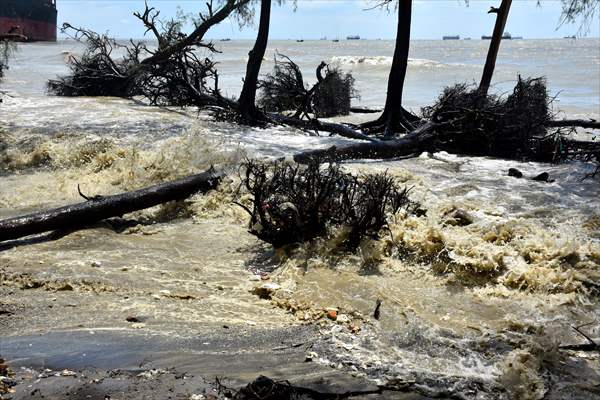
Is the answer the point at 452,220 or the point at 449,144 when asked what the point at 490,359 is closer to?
the point at 452,220

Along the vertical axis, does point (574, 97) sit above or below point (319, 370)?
above

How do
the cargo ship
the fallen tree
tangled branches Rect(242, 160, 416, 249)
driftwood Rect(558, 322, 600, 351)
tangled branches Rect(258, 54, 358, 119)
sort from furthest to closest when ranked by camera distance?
the cargo ship < tangled branches Rect(258, 54, 358, 119) < the fallen tree < tangled branches Rect(242, 160, 416, 249) < driftwood Rect(558, 322, 600, 351)

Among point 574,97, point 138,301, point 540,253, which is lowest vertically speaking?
point 138,301

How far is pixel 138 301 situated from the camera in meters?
5.14

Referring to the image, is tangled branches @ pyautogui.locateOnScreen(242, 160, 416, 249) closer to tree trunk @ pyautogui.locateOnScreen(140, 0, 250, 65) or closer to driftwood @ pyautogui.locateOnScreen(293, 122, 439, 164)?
driftwood @ pyautogui.locateOnScreen(293, 122, 439, 164)

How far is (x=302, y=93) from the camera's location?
1559 centimetres

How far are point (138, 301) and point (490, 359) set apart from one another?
108 inches

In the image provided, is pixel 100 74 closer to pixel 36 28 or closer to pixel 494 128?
pixel 494 128

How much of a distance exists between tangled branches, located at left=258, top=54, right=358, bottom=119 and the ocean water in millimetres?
5148

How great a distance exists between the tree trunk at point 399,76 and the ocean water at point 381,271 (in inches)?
155

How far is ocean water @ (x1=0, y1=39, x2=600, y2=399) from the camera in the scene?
14.0 feet

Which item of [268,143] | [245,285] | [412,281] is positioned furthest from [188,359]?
[268,143]

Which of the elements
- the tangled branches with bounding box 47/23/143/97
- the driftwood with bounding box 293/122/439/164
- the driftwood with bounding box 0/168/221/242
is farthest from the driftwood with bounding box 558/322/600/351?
the tangled branches with bounding box 47/23/143/97

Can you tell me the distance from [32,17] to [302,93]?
55.9 m
